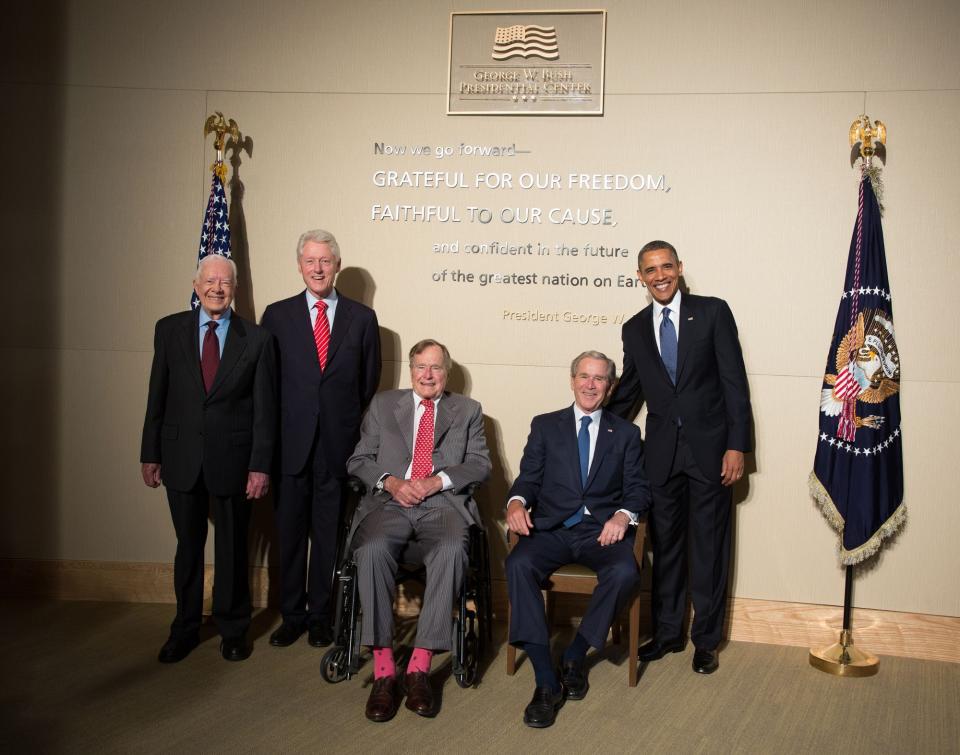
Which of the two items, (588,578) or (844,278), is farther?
(844,278)

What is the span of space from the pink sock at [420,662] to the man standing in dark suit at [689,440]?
3.61ft

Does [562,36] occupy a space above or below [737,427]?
above

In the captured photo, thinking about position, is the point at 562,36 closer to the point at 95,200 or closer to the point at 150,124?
the point at 150,124

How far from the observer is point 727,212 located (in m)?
4.62

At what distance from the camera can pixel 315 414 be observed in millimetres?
4293

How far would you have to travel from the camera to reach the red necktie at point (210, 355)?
406 cm

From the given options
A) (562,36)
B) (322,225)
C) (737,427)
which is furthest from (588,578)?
(562,36)

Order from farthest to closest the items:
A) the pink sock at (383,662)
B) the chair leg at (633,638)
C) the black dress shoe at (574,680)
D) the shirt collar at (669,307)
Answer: the shirt collar at (669,307), the chair leg at (633,638), the black dress shoe at (574,680), the pink sock at (383,662)

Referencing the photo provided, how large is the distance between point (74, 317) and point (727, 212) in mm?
3466

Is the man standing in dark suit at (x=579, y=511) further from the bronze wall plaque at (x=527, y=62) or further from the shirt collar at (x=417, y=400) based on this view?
the bronze wall plaque at (x=527, y=62)

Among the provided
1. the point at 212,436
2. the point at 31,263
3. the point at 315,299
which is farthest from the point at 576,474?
the point at 31,263

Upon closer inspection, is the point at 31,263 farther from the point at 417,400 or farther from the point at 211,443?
the point at 417,400

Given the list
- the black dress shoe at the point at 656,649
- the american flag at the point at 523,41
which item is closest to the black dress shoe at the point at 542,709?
the black dress shoe at the point at 656,649

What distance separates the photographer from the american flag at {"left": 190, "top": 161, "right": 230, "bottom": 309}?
4637mm
